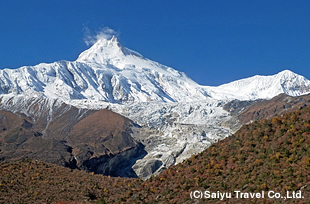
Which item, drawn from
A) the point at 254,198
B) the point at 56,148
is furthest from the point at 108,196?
the point at 56,148

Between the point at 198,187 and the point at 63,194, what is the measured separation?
12.9 meters

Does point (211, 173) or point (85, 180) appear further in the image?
point (85, 180)

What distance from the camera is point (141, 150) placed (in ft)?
644

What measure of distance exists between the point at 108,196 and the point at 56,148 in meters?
142

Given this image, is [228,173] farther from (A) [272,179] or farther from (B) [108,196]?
(B) [108,196]

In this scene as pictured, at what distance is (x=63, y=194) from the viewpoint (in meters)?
37.3

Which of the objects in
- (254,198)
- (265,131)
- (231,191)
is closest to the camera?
(254,198)

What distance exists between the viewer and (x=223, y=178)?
100 ft

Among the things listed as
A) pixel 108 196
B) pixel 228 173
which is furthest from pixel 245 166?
pixel 108 196

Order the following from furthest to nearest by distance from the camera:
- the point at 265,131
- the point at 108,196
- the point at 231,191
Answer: the point at 108,196 → the point at 265,131 → the point at 231,191

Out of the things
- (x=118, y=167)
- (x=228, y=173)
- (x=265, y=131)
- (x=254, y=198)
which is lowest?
(x=254, y=198)

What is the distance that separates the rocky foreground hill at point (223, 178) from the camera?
26.9 metres

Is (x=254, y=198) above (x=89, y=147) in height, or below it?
below

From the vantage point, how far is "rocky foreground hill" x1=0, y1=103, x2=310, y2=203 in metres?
26.9
